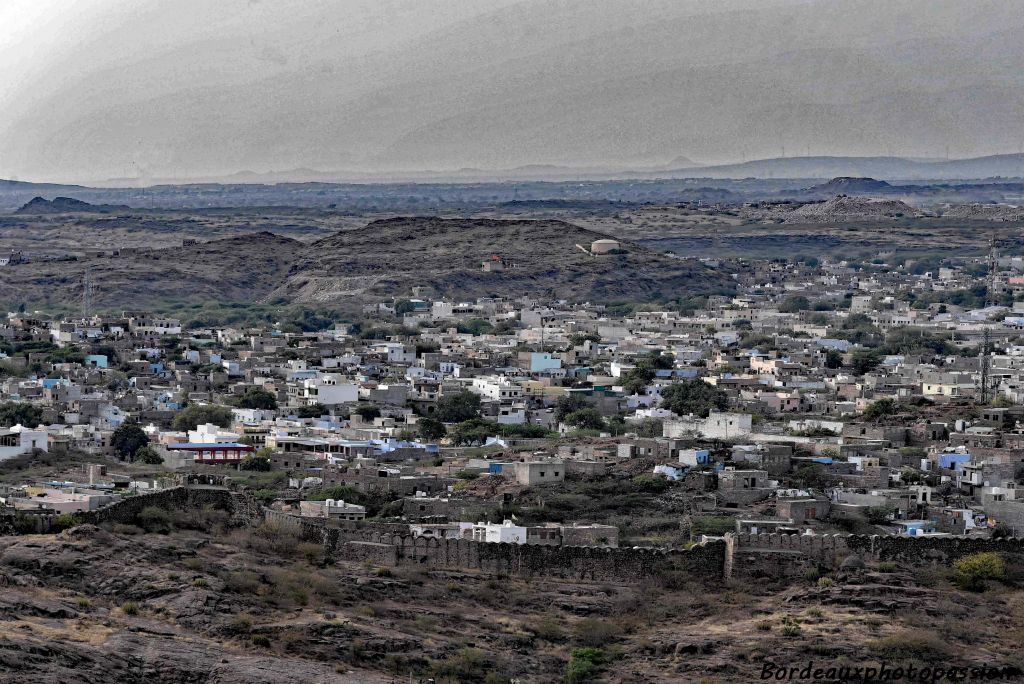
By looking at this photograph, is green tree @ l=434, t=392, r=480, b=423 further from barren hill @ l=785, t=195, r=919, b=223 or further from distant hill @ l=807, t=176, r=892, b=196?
distant hill @ l=807, t=176, r=892, b=196

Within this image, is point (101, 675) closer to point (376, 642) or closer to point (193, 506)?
point (376, 642)

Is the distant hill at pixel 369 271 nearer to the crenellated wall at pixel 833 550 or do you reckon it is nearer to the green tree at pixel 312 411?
the green tree at pixel 312 411

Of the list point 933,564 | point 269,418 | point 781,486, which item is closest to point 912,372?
point 269,418

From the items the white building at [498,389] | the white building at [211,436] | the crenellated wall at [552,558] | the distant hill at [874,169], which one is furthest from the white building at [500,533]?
the distant hill at [874,169]

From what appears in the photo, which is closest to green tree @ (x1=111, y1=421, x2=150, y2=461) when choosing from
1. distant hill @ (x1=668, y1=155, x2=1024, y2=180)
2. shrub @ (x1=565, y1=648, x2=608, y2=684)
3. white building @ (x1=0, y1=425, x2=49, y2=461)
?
white building @ (x1=0, y1=425, x2=49, y2=461)

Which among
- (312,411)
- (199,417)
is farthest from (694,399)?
(199,417)
